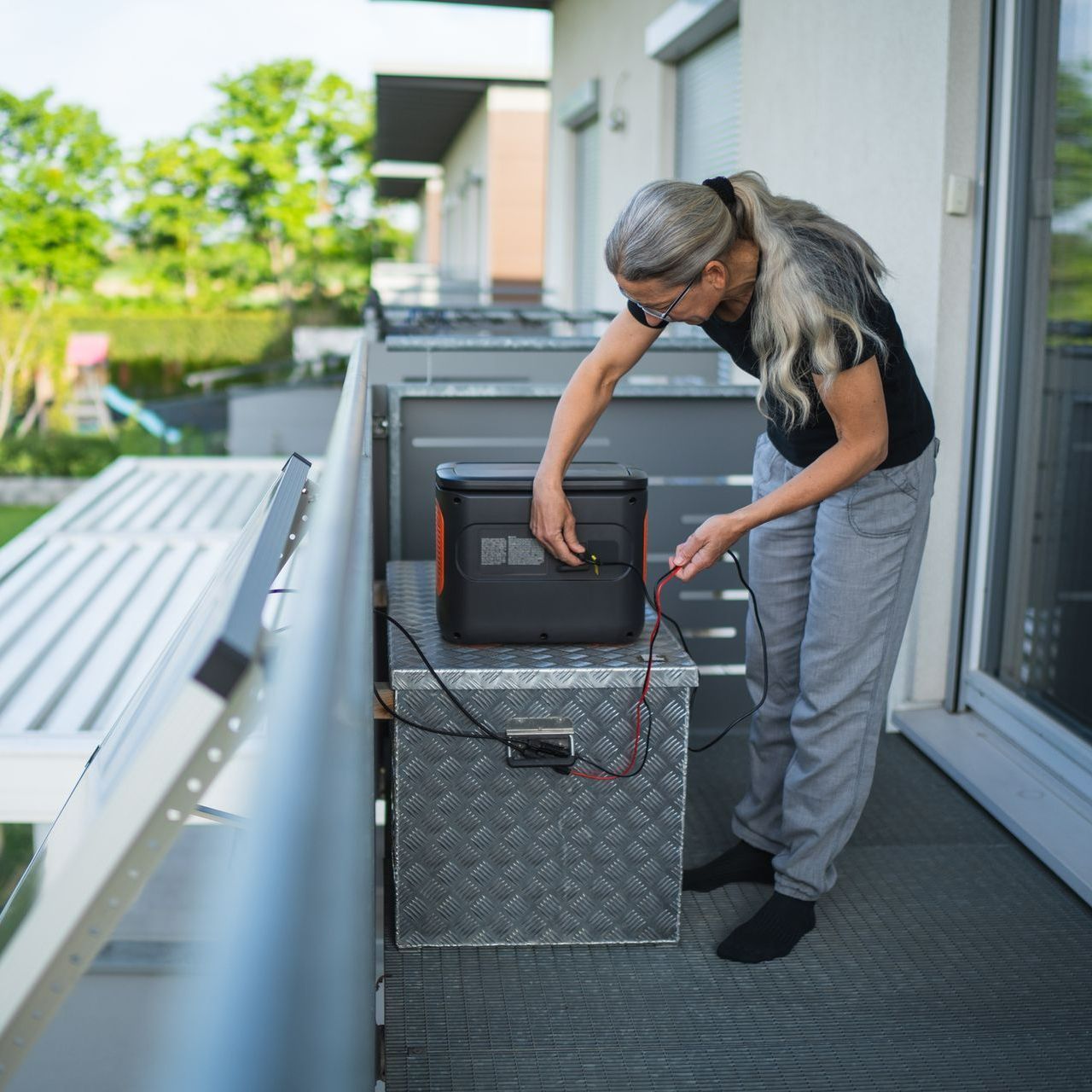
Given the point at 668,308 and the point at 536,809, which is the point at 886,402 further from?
the point at 536,809

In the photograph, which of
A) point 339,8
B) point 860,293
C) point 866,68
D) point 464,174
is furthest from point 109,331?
point 860,293

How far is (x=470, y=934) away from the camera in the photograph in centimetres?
223

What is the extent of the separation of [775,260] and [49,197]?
30613 millimetres

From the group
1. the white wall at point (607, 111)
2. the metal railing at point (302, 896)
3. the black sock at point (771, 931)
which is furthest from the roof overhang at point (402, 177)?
the metal railing at point (302, 896)

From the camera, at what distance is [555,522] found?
2.15 m

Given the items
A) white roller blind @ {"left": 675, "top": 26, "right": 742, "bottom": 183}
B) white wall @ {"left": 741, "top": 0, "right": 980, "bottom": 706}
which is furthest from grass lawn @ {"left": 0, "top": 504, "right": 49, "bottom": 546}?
white wall @ {"left": 741, "top": 0, "right": 980, "bottom": 706}

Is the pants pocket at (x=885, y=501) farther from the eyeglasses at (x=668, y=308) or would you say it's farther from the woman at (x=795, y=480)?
the eyeglasses at (x=668, y=308)

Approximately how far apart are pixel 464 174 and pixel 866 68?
13.5 meters

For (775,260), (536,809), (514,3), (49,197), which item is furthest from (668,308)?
(49,197)

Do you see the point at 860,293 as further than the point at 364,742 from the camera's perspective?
Yes

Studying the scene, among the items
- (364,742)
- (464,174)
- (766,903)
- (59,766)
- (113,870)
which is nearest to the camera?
(113,870)

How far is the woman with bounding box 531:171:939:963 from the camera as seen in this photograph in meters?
1.89

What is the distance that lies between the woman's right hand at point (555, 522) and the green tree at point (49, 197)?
28912 millimetres

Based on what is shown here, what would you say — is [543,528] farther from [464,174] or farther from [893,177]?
[464,174]
